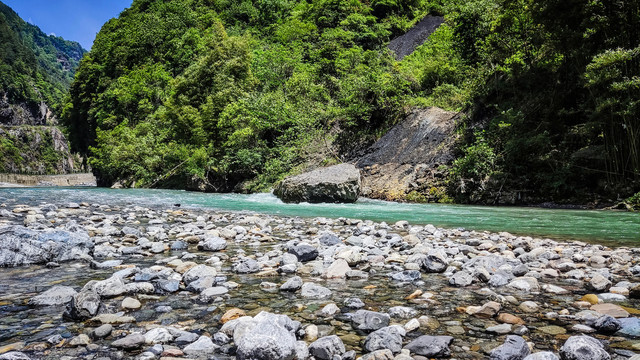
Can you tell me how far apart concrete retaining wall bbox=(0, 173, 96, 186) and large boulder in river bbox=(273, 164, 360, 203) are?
58.0m

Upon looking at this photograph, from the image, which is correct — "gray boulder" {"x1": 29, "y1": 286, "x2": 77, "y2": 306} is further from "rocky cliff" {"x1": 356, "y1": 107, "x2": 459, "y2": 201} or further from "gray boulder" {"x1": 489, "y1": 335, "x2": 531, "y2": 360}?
"rocky cliff" {"x1": 356, "y1": 107, "x2": 459, "y2": 201}

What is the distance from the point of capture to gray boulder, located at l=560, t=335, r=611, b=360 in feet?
6.28

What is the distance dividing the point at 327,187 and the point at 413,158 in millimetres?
4911

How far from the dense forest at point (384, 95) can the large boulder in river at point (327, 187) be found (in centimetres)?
415

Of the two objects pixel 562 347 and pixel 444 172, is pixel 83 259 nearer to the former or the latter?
pixel 562 347

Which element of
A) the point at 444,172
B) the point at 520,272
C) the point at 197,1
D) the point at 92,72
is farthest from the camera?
the point at 197,1

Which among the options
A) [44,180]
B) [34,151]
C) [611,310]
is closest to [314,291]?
[611,310]

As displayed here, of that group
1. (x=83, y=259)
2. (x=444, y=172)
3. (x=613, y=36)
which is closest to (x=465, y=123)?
(x=444, y=172)

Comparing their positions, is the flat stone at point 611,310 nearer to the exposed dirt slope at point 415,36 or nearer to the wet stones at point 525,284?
the wet stones at point 525,284

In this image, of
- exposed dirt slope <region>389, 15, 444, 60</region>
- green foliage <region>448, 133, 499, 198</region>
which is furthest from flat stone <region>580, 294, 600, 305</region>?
exposed dirt slope <region>389, 15, 444, 60</region>

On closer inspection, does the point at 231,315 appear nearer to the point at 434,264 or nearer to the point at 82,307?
the point at 82,307

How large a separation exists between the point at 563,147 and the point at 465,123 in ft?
13.4

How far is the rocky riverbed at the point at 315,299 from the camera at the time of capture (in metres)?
2.10

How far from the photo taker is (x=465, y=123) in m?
15.4
